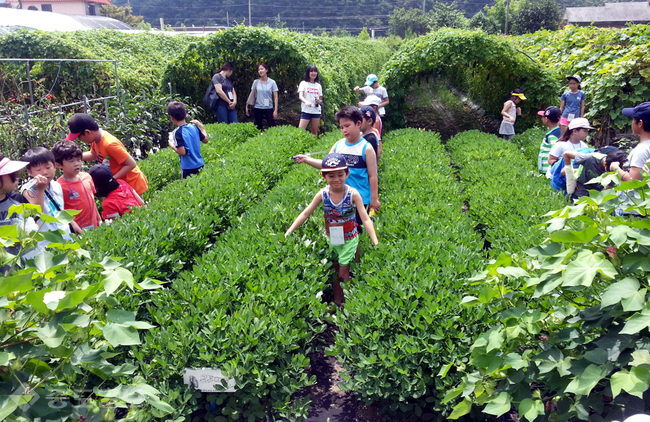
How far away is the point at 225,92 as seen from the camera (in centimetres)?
1205

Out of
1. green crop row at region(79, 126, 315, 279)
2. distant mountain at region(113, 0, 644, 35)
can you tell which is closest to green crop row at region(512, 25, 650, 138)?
green crop row at region(79, 126, 315, 279)

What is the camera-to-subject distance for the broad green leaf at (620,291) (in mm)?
1784

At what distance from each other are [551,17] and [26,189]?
59.2 m

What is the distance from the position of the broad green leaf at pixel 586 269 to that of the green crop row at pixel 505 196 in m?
2.04

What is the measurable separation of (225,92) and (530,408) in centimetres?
1139

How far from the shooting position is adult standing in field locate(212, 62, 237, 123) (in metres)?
11.8

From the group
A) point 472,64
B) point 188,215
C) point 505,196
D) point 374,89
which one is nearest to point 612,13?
point 472,64

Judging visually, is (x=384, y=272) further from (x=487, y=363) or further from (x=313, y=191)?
(x=313, y=191)

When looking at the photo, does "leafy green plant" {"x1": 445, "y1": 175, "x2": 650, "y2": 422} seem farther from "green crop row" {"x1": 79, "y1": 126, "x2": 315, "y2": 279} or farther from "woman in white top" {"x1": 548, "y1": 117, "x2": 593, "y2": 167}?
"woman in white top" {"x1": 548, "y1": 117, "x2": 593, "y2": 167}

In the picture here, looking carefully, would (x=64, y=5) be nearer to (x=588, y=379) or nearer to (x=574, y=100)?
(x=574, y=100)

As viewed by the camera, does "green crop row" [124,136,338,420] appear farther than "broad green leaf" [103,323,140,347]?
Yes

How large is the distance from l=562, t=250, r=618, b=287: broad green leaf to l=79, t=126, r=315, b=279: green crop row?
3366mm

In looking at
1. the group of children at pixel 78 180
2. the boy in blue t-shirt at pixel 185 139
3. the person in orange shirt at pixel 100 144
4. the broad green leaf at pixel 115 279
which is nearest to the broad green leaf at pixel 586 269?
the broad green leaf at pixel 115 279

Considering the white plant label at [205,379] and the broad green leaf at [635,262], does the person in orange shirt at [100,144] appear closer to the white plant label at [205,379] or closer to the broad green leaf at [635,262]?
the white plant label at [205,379]
